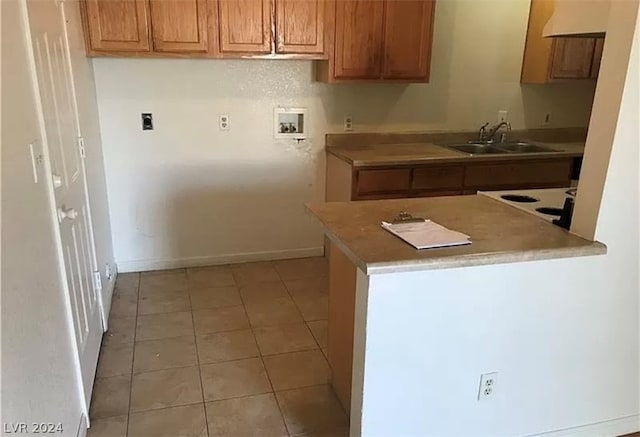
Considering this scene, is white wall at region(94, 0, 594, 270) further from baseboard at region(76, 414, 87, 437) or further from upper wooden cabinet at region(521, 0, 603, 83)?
baseboard at region(76, 414, 87, 437)

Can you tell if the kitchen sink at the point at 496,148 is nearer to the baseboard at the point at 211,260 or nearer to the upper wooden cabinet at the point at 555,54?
the upper wooden cabinet at the point at 555,54

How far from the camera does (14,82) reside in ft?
4.96

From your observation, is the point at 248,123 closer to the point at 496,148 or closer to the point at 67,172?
the point at 67,172

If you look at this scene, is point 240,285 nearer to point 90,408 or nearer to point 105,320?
point 105,320

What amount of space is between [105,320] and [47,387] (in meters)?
1.37

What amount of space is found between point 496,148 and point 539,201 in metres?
1.83

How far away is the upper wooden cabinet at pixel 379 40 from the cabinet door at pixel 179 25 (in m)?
0.84

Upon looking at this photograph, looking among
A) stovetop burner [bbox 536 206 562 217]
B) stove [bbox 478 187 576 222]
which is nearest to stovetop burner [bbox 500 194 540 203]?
stove [bbox 478 187 576 222]

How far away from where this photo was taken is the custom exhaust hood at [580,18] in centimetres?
174

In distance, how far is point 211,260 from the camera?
12.8ft

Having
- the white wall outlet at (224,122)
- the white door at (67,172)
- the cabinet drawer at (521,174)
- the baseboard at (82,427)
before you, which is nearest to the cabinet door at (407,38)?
the cabinet drawer at (521,174)

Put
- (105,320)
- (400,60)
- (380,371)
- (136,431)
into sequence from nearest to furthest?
(380,371)
(136,431)
(105,320)
(400,60)

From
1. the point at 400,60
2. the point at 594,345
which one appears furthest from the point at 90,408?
the point at 400,60

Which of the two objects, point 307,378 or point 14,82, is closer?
point 14,82
